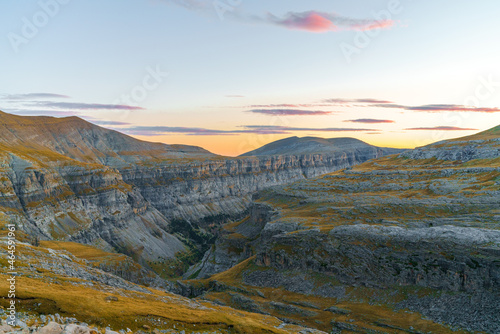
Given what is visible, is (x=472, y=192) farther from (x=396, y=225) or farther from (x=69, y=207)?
(x=69, y=207)

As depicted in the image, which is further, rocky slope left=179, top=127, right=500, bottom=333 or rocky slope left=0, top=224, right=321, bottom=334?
rocky slope left=179, top=127, right=500, bottom=333

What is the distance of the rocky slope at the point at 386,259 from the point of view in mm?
72625

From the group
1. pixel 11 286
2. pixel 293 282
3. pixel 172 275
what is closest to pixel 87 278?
pixel 11 286

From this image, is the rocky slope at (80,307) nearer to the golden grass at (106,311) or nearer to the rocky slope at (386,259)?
the golden grass at (106,311)

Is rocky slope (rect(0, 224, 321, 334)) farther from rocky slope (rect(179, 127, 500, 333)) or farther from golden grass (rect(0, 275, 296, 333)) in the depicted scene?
rocky slope (rect(179, 127, 500, 333))

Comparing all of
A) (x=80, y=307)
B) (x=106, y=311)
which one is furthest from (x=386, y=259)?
(x=80, y=307)

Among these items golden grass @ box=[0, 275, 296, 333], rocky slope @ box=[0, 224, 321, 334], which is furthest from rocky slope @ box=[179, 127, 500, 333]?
golden grass @ box=[0, 275, 296, 333]

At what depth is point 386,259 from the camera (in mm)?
86500

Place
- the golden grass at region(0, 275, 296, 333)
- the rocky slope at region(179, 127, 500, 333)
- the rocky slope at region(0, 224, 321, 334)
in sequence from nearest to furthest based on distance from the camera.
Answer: the rocky slope at region(0, 224, 321, 334) → the golden grass at region(0, 275, 296, 333) → the rocky slope at region(179, 127, 500, 333)

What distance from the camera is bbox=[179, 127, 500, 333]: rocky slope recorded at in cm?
7262

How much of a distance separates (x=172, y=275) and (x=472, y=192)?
143m

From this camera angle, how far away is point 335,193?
156m

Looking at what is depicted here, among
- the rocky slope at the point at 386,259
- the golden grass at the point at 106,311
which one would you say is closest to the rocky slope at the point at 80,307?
the golden grass at the point at 106,311

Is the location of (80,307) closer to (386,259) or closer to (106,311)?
(106,311)
